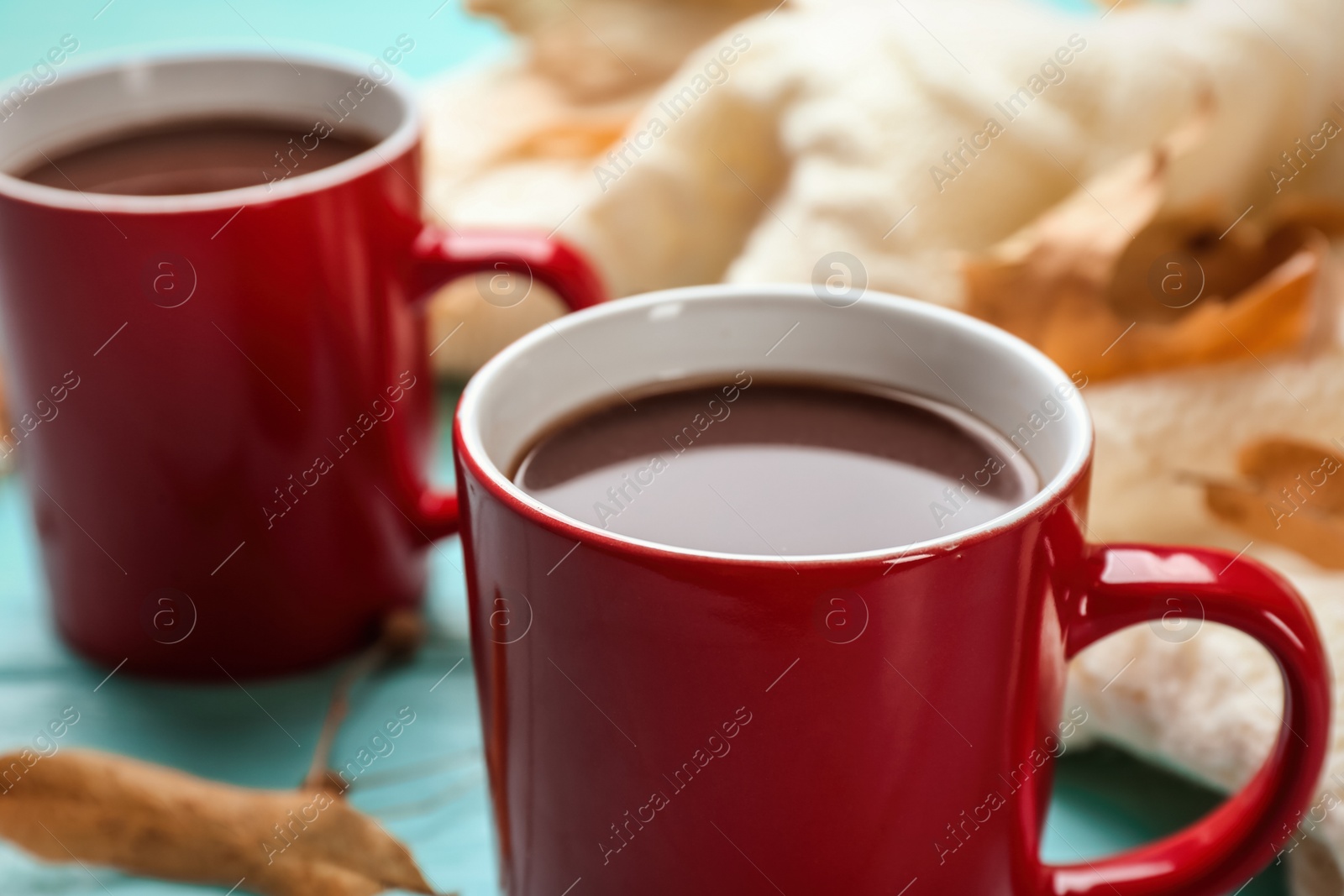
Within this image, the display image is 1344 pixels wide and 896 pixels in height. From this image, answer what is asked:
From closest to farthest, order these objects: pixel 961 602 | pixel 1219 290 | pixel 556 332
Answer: pixel 961 602 → pixel 556 332 → pixel 1219 290

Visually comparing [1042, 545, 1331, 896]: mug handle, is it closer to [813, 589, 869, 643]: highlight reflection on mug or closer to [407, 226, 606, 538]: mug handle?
[813, 589, 869, 643]: highlight reflection on mug

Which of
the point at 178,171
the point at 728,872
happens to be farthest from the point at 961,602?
the point at 178,171

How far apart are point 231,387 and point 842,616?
1.10 feet

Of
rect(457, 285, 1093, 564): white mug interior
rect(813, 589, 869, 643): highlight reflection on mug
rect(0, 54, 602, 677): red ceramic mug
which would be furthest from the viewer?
rect(0, 54, 602, 677): red ceramic mug

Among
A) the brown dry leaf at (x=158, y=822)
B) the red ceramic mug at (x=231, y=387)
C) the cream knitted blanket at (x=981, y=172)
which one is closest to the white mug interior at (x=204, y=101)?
the red ceramic mug at (x=231, y=387)

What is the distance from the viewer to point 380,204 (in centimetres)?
62

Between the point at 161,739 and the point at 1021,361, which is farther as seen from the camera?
the point at 161,739

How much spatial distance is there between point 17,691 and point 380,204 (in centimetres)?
28

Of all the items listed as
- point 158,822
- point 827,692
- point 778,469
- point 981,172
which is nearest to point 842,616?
point 827,692

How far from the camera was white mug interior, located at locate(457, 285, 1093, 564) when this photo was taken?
0.48 m

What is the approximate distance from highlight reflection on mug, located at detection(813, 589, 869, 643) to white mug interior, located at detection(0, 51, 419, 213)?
35cm

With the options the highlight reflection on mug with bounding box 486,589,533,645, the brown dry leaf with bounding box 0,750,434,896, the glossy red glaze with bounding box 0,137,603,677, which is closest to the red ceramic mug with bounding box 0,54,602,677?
the glossy red glaze with bounding box 0,137,603,677

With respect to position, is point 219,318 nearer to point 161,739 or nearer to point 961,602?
point 161,739

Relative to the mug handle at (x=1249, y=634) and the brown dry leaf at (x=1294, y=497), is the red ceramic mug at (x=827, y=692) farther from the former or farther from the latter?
the brown dry leaf at (x=1294, y=497)
